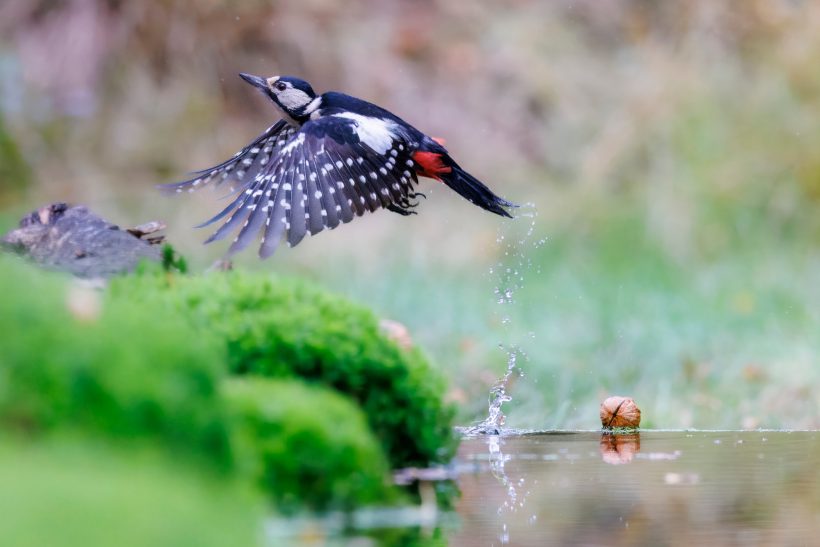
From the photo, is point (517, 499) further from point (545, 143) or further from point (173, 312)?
point (545, 143)

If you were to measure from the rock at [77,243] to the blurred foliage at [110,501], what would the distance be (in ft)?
5.95

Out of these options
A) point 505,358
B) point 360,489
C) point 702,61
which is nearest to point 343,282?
point 505,358

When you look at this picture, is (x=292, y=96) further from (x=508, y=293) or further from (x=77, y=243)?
(x=508, y=293)

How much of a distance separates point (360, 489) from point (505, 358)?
13.0ft

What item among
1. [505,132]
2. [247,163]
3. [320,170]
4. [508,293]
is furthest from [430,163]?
[505,132]

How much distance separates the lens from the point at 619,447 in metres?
4.72

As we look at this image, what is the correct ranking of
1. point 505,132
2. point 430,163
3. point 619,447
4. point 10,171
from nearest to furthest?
point 619,447
point 430,163
point 10,171
point 505,132

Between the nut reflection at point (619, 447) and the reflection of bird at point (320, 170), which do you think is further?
the reflection of bird at point (320, 170)

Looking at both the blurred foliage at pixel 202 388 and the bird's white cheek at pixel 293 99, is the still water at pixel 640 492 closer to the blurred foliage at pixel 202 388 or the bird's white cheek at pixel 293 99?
the blurred foliage at pixel 202 388

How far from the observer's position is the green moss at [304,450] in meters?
3.05

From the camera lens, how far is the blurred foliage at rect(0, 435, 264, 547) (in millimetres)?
1981

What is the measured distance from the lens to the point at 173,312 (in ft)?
11.5

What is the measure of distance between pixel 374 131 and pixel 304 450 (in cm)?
319

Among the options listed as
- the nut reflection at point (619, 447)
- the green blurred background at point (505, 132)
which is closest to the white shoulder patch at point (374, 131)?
the nut reflection at point (619, 447)
